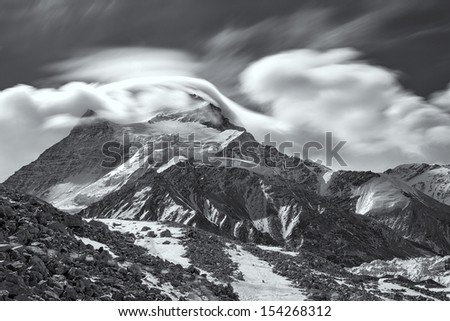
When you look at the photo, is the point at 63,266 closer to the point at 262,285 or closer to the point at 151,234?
the point at 262,285

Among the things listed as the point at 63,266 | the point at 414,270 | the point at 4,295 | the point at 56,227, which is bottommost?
the point at 414,270

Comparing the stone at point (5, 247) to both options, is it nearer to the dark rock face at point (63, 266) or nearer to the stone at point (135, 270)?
the dark rock face at point (63, 266)

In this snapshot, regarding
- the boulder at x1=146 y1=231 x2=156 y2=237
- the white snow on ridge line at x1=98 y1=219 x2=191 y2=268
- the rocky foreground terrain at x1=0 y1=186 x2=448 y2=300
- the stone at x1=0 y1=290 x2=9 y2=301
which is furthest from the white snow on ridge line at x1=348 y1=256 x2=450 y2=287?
the stone at x1=0 y1=290 x2=9 y2=301

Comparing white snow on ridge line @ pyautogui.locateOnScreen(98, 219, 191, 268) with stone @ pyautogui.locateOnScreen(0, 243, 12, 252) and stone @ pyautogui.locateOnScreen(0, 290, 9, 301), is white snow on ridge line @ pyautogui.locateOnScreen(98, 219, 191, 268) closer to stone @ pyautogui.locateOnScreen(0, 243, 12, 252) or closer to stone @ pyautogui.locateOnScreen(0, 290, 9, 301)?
stone @ pyautogui.locateOnScreen(0, 243, 12, 252)

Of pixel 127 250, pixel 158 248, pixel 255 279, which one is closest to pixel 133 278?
pixel 127 250

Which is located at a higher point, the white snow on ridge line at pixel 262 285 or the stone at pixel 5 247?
the stone at pixel 5 247

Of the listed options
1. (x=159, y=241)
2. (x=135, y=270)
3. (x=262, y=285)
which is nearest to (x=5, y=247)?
(x=135, y=270)

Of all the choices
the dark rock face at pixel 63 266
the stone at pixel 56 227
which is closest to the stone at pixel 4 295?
the dark rock face at pixel 63 266
